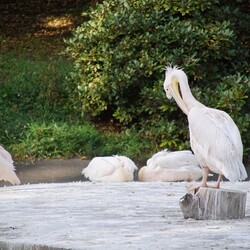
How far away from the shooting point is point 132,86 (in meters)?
13.2

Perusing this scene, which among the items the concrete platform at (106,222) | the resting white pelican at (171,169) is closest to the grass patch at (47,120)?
the resting white pelican at (171,169)

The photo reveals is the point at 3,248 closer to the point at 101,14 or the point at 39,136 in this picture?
the point at 39,136

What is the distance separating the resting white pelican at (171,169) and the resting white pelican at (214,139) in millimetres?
3227

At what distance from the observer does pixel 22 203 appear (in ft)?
26.6

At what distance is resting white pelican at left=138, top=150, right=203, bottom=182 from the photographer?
10344 mm

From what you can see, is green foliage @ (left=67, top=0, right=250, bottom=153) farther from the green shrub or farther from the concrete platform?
the concrete platform

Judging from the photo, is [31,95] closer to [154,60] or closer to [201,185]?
[154,60]

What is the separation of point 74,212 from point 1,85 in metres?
7.30

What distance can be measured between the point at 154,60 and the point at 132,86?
1.75 ft

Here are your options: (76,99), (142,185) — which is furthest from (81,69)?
(142,185)

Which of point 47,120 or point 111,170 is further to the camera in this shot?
point 47,120

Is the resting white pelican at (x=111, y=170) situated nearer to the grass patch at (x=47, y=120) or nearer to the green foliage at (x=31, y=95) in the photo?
the grass patch at (x=47, y=120)

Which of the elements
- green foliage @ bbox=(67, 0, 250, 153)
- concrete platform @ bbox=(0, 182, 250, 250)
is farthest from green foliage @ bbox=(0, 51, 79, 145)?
concrete platform @ bbox=(0, 182, 250, 250)

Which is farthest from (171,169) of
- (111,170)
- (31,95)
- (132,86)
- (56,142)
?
(31,95)
